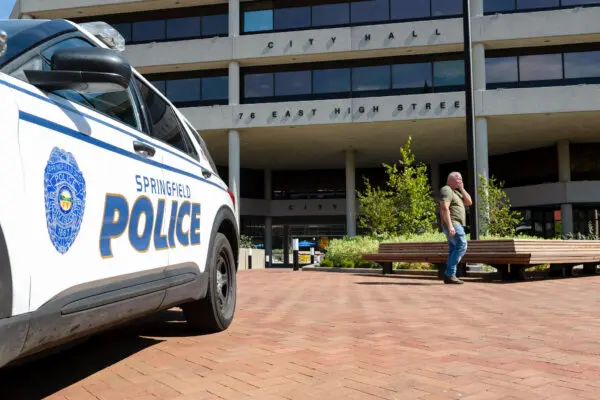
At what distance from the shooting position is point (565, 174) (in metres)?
29.8

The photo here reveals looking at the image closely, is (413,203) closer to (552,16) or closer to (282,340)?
(552,16)

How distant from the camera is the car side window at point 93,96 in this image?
252 centimetres

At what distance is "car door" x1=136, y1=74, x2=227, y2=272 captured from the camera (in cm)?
355

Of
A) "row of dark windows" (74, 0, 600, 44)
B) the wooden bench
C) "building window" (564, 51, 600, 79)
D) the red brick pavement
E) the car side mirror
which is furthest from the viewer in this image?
"building window" (564, 51, 600, 79)

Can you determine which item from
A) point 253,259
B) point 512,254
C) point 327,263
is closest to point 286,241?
point 253,259

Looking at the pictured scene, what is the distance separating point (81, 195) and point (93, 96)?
76cm

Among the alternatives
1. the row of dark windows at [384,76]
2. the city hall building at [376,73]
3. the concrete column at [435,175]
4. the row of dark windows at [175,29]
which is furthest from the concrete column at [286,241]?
the row of dark windows at [175,29]

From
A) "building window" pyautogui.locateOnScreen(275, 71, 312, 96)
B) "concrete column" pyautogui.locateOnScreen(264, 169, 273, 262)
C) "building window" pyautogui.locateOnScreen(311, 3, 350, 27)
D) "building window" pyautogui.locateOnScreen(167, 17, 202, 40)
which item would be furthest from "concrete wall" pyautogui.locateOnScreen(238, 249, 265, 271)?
"building window" pyautogui.locateOnScreen(311, 3, 350, 27)

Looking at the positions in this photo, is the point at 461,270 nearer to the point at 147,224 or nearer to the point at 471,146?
the point at 471,146

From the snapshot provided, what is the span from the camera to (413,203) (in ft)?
61.0

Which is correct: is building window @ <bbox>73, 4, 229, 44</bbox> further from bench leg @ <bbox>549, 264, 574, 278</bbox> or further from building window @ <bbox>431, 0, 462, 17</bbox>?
bench leg @ <bbox>549, 264, 574, 278</bbox>

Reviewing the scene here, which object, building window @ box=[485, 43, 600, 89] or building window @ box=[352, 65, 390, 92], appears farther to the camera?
building window @ box=[352, 65, 390, 92]

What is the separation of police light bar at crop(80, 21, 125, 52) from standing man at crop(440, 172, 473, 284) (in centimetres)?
619

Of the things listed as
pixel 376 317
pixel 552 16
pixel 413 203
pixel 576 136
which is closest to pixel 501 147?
pixel 576 136
